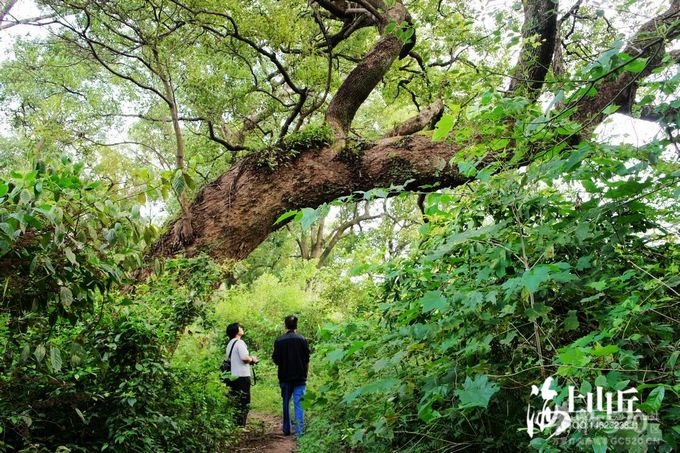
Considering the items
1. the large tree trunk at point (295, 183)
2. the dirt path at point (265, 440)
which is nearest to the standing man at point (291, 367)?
the dirt path at point (265, 440)

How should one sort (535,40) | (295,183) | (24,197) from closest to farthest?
(24,197) → (535,40) → (295,183)

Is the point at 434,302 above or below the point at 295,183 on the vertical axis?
below

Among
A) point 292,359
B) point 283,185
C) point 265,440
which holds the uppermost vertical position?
point 283,185

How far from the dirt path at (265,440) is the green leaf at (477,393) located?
4169 millimetres

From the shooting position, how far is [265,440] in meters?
6.08

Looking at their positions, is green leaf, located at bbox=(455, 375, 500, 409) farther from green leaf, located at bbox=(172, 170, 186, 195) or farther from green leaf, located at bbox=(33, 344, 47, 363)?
green leaf, located at bbox=(33, 344, 47, 363)

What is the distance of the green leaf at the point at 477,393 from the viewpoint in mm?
1744

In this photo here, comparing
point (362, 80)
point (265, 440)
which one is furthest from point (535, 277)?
point (362, 80)

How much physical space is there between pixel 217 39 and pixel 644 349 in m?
6.90

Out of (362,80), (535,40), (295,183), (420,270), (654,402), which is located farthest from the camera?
(362,80)

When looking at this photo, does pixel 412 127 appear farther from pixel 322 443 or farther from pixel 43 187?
pixel 43 187

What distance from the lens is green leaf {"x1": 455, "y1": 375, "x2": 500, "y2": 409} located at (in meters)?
1.74

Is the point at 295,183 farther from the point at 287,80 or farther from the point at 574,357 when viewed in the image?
the point at 574,357

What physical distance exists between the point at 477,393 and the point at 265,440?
16.4 feet
